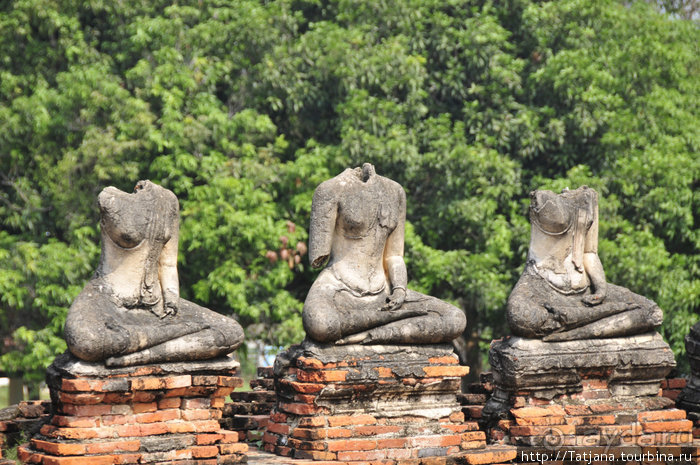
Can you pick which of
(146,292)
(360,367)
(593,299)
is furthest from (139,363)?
(593,299)

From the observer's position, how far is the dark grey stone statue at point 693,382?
400 inches

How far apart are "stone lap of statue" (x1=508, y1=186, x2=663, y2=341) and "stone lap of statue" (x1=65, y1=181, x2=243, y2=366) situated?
99.2 inches

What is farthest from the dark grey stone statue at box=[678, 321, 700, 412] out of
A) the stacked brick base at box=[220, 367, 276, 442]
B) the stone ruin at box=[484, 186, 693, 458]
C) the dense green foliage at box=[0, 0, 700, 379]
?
the stacked brick base at box=[220, 367, 276, 442]

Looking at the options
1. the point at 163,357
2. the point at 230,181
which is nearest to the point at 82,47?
the point at 230,181

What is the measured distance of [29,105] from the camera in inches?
563

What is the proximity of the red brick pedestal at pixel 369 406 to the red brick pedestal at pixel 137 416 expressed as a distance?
0.48m

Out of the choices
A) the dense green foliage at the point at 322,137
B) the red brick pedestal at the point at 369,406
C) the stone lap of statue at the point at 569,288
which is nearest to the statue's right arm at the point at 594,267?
the stone lap of statue at the point at 569,288

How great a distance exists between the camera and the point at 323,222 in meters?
8.98

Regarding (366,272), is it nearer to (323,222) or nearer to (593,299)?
(323,222)

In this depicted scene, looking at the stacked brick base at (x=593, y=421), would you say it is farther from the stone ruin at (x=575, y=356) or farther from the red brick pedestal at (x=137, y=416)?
the red brick pedestal at (x=137, y=416)

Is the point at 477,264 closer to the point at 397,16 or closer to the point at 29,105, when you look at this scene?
the point at 397,16

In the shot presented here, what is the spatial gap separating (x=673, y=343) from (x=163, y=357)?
8192 millimetres

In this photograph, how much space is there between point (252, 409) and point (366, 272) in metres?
1.74

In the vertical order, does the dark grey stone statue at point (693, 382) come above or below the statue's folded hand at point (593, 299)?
below
